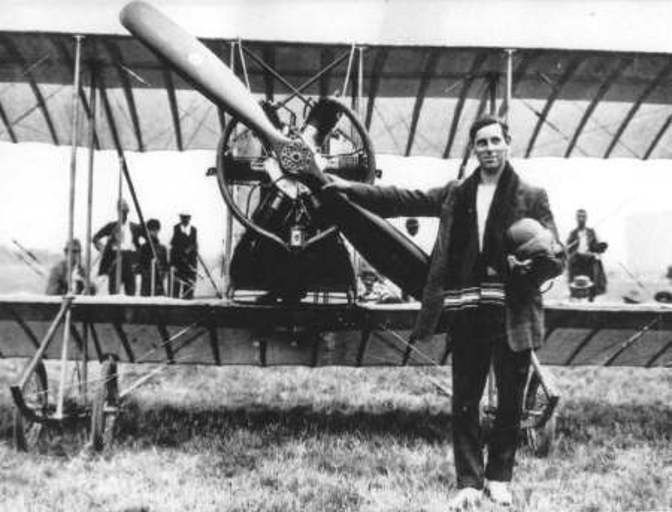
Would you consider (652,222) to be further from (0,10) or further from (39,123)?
(0,10)

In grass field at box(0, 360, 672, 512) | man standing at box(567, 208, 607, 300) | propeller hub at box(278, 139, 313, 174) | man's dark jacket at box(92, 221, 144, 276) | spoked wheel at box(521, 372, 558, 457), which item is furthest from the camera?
man standing at box(567, 208, 607, 300)

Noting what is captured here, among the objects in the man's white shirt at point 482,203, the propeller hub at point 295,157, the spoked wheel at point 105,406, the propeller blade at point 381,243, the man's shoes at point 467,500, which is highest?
the propeller hub at point 295,157

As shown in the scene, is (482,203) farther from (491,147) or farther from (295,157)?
(295,157)

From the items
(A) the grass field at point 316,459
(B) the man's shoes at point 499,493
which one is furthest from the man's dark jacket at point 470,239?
(A) the grass field at point 316,459

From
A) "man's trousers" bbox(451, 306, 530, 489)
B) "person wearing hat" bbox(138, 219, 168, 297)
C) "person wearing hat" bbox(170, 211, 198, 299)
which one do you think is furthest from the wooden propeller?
"person wearing hat" bbox(170, 211, 198, 299)

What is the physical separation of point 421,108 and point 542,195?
607 cm

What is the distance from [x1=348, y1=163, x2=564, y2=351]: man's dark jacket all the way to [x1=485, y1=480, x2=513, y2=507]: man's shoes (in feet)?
2.43

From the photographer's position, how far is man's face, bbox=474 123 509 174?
413cm

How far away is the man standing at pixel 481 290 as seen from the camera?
4074 millimetres

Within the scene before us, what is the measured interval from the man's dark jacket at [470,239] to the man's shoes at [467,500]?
30.9 inches

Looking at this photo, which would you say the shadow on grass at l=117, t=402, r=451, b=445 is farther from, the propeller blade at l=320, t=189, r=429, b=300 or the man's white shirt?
the man's white shirt

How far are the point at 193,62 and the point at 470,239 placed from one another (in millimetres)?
2545

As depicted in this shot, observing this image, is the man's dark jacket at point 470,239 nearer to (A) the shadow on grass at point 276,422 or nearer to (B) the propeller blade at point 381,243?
(B) the propeller blade at point 381,243

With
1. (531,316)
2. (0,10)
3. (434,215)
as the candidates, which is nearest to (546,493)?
(531,316)
